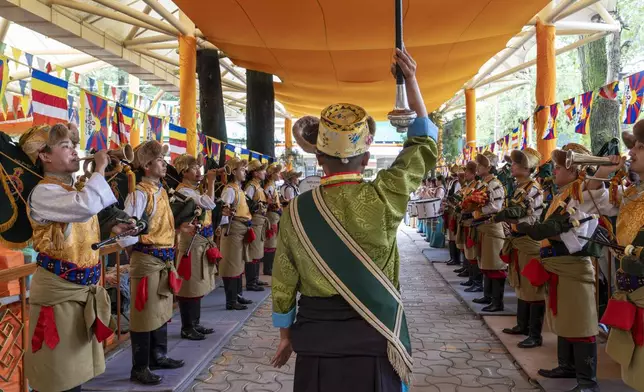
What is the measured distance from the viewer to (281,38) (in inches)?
271

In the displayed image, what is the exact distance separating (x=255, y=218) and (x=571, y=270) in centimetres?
465

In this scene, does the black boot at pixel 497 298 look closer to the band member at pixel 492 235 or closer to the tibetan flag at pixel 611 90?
the band member at pixel 492 235

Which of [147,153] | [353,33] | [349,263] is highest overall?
[353,33]

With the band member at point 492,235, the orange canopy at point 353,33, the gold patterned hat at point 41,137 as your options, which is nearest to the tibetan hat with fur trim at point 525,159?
the band member at point 492,235

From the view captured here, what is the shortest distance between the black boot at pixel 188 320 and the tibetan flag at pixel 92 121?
1.70 m

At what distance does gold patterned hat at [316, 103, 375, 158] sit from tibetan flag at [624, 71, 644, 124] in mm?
4111

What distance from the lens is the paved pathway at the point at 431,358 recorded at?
410 cm

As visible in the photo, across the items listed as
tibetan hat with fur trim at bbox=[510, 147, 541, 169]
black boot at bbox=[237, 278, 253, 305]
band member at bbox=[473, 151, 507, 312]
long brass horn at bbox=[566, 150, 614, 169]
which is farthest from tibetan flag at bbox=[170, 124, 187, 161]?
long brass horn at bbox=[566, 150, 614, 169]

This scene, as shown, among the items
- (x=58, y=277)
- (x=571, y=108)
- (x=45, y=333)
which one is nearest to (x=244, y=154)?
(x=571, y=108)

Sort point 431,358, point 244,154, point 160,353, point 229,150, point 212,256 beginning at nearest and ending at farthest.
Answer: point 160,353, point 431,358, point 212,256, point 229,150, point 244,154

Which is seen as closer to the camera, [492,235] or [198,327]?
[198,327]

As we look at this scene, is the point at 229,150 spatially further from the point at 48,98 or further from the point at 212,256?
the point at 48,98

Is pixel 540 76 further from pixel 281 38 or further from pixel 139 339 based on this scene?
A: pixel 139 339

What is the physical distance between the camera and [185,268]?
508 centimetres
